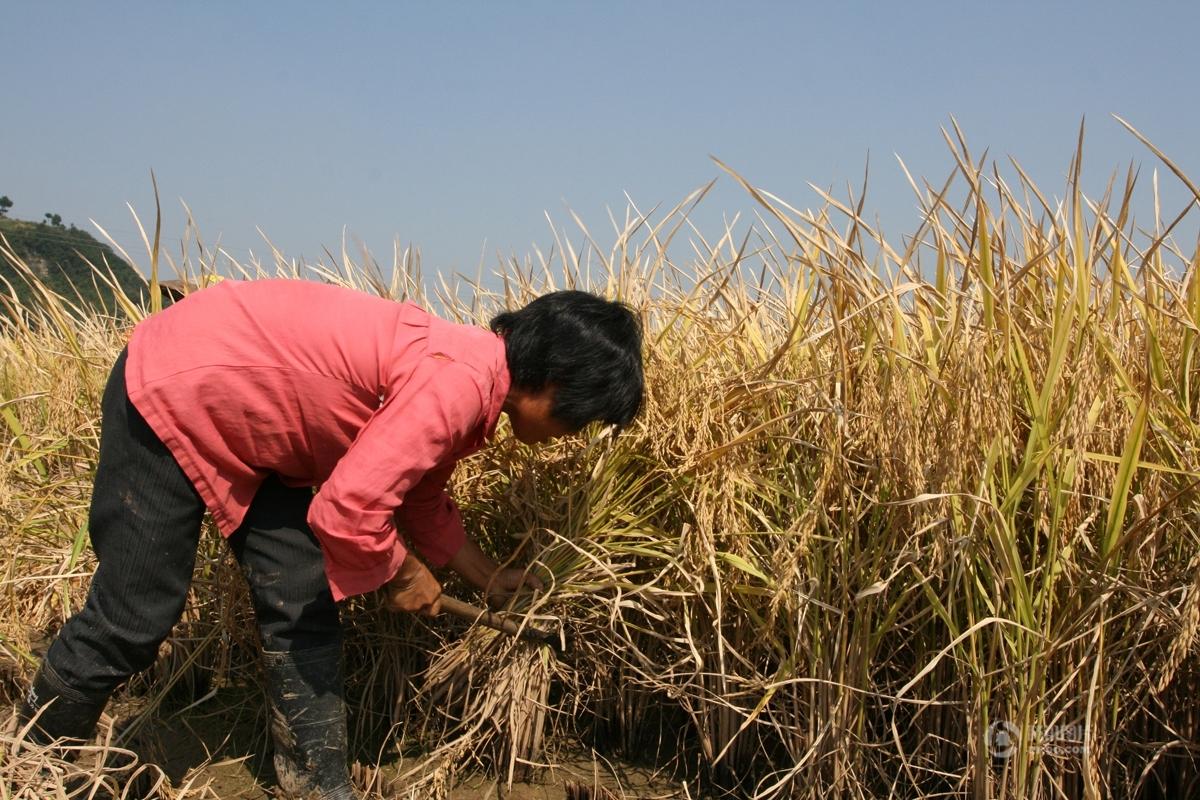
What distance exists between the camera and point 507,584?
2195 millimetres

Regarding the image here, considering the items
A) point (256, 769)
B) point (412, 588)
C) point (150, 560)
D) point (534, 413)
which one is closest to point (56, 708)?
point (150, 560)

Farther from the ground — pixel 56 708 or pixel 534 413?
pixel 534 413

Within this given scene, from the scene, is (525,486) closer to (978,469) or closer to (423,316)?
(423,316)

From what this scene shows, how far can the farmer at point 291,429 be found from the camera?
1672mm

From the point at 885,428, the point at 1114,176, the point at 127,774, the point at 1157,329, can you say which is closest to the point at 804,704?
the point at 885,428

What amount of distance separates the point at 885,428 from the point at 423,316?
2.91ft

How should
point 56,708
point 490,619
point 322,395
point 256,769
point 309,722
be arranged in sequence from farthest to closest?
point 256,769
point 490,619
point 309,722
point 56,708
point 322,395

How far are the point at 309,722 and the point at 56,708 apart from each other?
1.54ft

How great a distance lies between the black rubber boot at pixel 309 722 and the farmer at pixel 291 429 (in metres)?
0.06

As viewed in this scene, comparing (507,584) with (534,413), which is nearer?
(534,413)

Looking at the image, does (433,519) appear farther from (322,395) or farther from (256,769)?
(256,769)

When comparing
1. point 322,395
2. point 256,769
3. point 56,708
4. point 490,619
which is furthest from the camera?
point 256,769

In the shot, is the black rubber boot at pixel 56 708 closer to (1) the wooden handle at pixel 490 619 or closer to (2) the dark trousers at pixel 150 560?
(2) the dark trousers at pixel 150 560

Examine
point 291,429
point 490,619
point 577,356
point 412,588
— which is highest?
point 577,356
